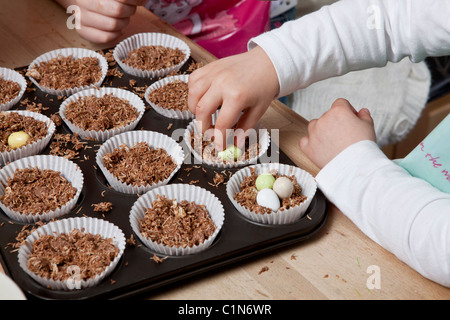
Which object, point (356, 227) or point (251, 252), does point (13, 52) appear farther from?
point (356, 227)

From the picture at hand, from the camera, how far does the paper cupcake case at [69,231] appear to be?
855 millimetres

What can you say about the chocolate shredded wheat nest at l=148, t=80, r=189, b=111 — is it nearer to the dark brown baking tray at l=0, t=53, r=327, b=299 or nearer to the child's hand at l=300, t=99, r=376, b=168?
the dark brown baking tray at l=0, t=53, r=327, b=299

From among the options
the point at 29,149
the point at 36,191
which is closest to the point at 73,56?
the point at 29,149

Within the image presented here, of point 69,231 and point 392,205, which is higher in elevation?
point 392,205

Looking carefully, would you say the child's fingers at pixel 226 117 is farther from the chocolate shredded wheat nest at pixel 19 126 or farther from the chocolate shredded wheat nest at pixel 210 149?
the chocolate shredded wheat nest at pixel 19 126

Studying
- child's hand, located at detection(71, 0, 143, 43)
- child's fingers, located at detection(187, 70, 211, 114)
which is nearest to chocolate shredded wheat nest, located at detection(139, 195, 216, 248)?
child's fingers, located at detection(187, 70, 211, 114)

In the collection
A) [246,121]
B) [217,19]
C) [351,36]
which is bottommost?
[217,19]

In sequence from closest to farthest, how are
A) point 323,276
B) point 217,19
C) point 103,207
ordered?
point 323,276 < point 103,207 < point 217,19

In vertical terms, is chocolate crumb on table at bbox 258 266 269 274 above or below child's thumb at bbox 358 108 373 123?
below

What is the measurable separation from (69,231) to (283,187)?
1.40ft

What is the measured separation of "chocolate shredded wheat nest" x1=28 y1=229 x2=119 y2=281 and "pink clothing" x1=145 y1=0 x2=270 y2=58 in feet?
3.62

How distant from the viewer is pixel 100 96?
4.42ft

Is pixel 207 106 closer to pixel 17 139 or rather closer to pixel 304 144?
pixel 304 144

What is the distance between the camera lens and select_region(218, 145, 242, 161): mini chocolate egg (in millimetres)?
1146
